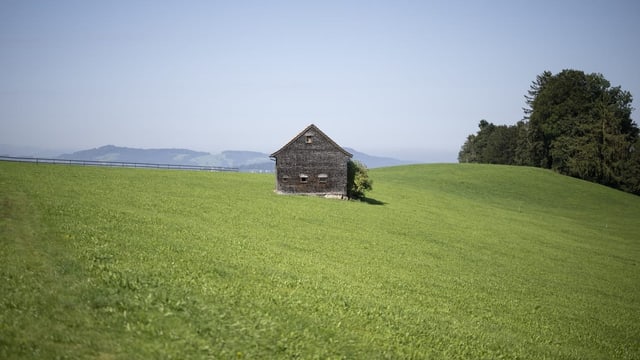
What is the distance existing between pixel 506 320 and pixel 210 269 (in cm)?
1325

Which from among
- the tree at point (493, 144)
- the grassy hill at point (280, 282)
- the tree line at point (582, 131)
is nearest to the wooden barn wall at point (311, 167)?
the grassy hill at point (280, 282)

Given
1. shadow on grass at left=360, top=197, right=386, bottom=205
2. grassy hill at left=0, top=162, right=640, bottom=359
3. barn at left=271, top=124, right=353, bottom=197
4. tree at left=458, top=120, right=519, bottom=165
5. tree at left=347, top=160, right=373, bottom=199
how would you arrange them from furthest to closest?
tree at left=458, top=120, right=519, bottom=165, tree at left=347, top=160, right=373, bottom=199, shadow on grass at left=360, top=197, right=386, bottom=205, barn at left=271, top=124, right=353, bottom=197, grassy hill at left=0, top=162, right=640, bottom=359

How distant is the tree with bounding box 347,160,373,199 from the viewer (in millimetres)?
54312

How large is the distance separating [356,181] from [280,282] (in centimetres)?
3816

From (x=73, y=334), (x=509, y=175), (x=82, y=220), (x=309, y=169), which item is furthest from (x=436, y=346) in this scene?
(x=509, y=175)

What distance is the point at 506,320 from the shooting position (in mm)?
18422

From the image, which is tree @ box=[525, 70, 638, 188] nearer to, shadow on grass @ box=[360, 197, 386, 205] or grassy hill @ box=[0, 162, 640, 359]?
grassy hill @ box=[0, 162, 640, 359]

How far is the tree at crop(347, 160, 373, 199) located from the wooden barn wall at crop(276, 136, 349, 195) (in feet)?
4.67

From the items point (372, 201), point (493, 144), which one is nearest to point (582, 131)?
point (493, 144)

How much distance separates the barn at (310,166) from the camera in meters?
53.2

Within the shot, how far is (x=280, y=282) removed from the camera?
16828 mm

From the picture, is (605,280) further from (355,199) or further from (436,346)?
(355,199)

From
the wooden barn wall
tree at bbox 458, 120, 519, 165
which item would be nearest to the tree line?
tree at bbox 458, 120, 519, 165

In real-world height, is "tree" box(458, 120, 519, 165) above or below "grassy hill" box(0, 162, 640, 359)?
above
